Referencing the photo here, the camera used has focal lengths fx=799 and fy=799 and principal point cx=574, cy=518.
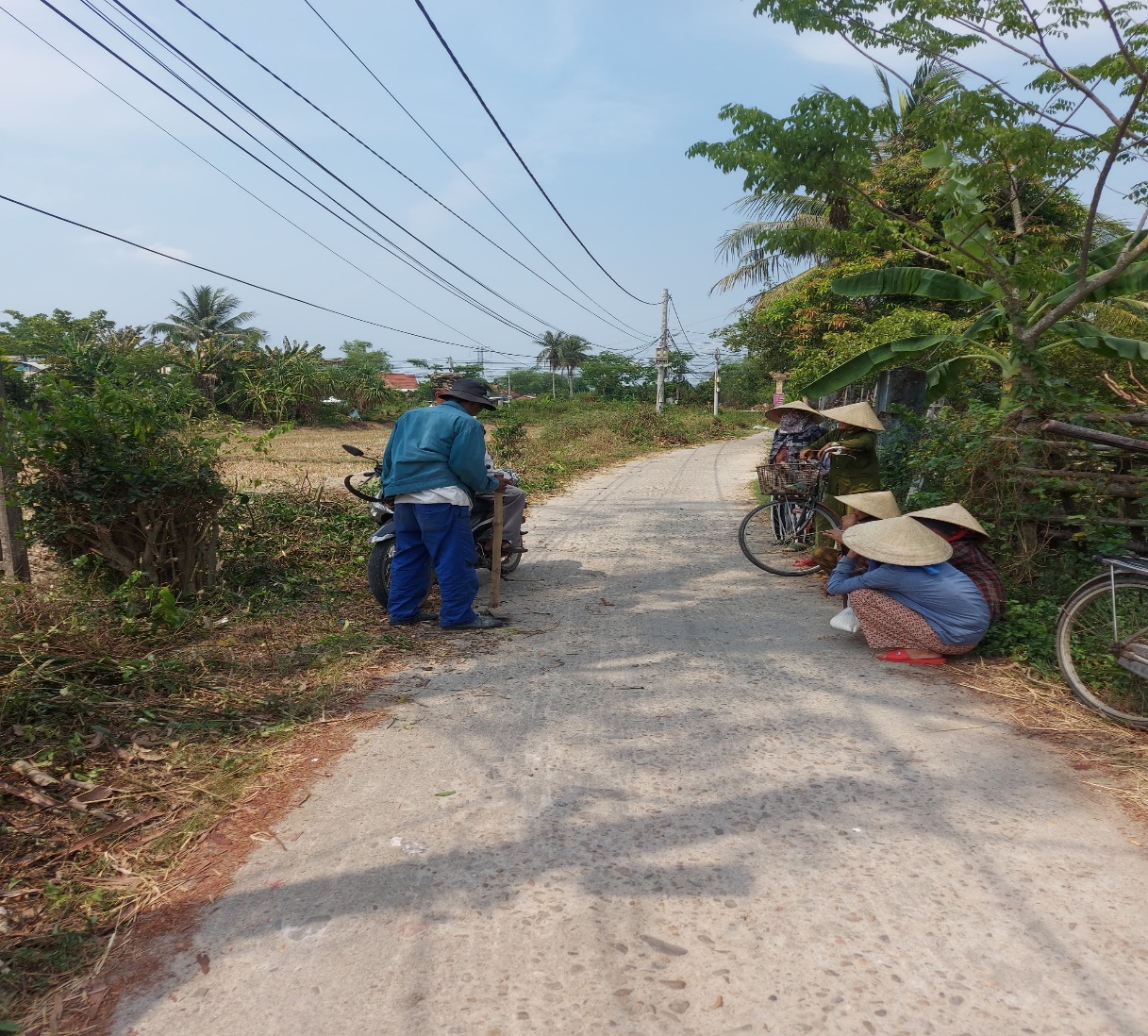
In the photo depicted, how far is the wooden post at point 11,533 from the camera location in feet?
15.4

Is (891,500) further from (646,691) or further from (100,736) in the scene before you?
(100,736)

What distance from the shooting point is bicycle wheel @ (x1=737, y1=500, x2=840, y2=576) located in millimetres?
7387

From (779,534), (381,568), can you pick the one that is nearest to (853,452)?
(779,534)

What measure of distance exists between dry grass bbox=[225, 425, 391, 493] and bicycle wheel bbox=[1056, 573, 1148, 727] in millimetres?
4937

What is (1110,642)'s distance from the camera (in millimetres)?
3961

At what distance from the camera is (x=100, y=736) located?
3.30 meters

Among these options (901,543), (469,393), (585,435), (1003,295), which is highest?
(1003,295)

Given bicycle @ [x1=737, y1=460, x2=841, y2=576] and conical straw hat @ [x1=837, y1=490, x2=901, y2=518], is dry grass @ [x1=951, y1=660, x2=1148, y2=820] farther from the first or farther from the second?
bicycle @ [x1=737, y1=460, x2=841, y2=576]

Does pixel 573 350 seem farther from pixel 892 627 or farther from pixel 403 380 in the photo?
pixel 892 627

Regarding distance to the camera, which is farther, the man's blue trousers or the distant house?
the distant house

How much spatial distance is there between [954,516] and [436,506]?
3170mm

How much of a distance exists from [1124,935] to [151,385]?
5523mm

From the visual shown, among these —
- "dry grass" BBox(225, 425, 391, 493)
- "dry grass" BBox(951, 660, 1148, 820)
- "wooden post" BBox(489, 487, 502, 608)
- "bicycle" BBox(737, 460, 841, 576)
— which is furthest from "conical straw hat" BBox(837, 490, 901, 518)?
"dry grass" BBox(225, 425, 391, 493)

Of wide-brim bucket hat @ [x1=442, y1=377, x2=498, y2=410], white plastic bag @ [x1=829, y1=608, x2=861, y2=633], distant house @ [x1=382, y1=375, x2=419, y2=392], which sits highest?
distant house @ [x1=382, y1=375, x2=419, y2=392]
